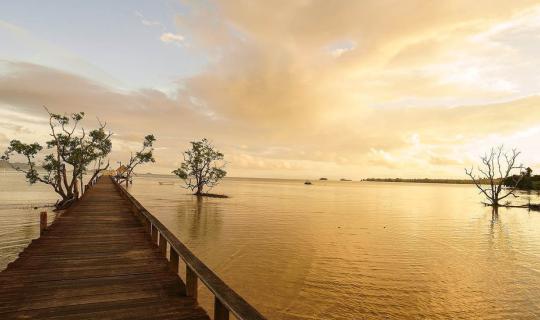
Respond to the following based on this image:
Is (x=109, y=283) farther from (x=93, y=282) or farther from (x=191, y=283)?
(x=191, y=283)

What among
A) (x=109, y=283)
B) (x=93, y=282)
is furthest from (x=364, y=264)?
(x=93, y=282)

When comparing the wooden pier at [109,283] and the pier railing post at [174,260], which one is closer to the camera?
the wooden pier at [109,283]

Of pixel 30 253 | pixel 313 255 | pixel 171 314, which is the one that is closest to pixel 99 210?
pixel 30 253

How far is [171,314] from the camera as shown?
5.23 meters

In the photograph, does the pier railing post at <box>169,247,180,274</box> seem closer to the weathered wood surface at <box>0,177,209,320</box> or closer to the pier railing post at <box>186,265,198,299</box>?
the weathered wood surface at <box>0,177,209,320</box>

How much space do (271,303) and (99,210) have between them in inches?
505

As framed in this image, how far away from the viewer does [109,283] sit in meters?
6.56

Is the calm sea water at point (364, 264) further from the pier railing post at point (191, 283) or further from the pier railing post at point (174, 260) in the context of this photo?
the pier railing post at point (191, 283)

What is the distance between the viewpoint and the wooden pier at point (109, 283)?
5105 millimetres

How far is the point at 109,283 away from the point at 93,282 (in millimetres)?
356

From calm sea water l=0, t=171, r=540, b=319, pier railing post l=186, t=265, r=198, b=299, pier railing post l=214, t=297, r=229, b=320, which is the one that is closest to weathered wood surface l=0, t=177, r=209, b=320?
pier railing post l=186, t=265, r=198, b=299

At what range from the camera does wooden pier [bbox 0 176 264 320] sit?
5.11m

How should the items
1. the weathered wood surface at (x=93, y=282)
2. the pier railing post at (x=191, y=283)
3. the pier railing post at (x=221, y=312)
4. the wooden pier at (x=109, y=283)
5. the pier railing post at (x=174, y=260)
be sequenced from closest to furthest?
1. the pier railing post at (x=221, y=312)
2. the wooden pier at (x=109, y=283)
3. the weathered wood surface at (x=93, y=282)
4. the pier railing post at (x=191, y=283)
5. the pier railing post at (x=174, y=260)

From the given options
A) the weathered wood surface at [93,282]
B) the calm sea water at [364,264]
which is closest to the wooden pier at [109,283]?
the weathered wood surface at [93,282]
